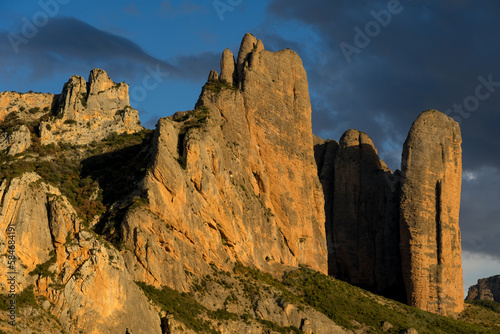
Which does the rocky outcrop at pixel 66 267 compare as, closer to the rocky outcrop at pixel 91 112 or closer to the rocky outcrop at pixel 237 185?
the rocky outcrop at pixel 237 185

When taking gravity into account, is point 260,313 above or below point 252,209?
below

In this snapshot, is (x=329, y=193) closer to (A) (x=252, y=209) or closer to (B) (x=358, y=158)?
(B) (x=358, y=158)

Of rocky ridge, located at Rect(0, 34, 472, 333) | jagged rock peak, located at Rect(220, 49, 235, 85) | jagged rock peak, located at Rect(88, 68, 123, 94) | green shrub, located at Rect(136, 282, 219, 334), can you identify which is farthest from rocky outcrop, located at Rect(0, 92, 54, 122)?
green shrub, located at Rect(136, 282, 219, 334)

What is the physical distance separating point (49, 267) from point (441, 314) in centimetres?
5921

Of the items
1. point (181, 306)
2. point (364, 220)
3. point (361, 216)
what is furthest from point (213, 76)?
point (181, 306)

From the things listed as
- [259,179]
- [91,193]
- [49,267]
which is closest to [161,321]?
A: [49,267]

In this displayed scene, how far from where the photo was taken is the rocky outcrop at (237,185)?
8262 cm

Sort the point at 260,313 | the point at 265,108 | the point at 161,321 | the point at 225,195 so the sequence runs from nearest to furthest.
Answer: the point at 161,321 < the point at 260,313 < the point at 225,195 < the point at 265,108

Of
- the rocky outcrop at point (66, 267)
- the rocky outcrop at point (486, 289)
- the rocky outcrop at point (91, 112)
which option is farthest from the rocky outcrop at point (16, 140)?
the rocky outcrop at point (486, 289)

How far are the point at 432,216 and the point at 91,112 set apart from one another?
4295cm

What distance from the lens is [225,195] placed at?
308ft

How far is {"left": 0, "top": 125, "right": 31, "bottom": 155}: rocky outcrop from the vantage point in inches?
3597

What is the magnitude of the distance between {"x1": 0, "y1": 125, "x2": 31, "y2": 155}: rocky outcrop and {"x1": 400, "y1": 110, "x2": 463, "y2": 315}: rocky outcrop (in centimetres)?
4737

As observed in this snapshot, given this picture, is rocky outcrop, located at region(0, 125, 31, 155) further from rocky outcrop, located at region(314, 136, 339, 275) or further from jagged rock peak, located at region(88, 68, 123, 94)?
rocky outcrop, located at region(314, 136, 339, 275)
